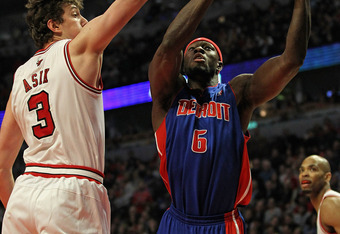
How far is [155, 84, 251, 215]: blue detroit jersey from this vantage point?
3518 millimetres

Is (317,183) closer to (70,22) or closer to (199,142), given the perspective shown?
(199,142)

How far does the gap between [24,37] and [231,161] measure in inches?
789

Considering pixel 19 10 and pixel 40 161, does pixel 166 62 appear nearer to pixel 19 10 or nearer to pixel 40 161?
pixel 40 161

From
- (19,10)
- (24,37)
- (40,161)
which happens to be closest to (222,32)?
(24,37)

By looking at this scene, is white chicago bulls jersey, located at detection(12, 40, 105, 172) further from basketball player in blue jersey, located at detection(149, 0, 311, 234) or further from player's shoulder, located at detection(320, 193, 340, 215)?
player's shoulder, located at detection(320, 193, 340, 215)

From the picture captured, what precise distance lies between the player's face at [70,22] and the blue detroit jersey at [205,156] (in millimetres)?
991

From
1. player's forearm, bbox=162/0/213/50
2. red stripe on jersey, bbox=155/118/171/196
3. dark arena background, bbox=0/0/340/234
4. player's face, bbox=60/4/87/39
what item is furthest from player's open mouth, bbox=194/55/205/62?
dark arena background, bbox=0/0/340/234

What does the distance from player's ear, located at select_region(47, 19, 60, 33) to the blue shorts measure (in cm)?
157

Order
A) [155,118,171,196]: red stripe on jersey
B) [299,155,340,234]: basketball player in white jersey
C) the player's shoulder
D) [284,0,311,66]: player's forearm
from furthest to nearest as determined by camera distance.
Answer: [299,155,340,234]: basketball player in white jersey → the player's shoulder → [155,118,171,196]: red stripe on jersey → [284,0,311,66]: player's forearm

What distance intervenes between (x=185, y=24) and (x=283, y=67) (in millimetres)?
771

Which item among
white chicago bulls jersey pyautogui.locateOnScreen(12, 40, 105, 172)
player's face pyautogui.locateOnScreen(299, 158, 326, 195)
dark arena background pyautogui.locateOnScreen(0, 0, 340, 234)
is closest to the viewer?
white chicago bulls jersey pyautogui.locateOnScreen(12, 40, 105, 172)

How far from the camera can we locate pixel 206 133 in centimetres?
360

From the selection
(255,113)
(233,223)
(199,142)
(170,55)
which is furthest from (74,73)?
(255,113)

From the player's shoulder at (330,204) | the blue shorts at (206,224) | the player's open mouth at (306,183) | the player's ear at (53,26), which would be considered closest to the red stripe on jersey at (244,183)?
the blue shorts at (206,224)
